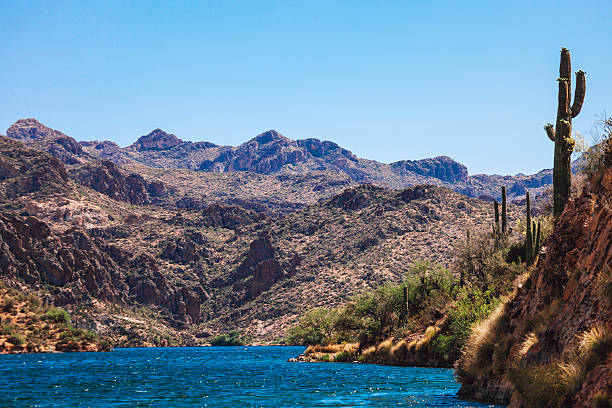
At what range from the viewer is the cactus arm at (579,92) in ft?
92.2

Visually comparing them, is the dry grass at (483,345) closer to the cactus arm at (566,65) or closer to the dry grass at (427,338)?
the cactus arm at (566,65)

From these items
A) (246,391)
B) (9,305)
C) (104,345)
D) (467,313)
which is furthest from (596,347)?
(104,345)

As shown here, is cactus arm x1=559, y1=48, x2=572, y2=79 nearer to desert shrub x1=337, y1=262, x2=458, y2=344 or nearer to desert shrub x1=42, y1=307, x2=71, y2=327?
desert shrub x1=337, y1=262, x2=458, y2=344

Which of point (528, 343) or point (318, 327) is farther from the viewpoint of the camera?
point (318, 327)

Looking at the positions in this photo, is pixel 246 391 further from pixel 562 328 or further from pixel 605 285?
pixel 605 285

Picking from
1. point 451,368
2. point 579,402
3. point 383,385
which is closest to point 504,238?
point 451,368

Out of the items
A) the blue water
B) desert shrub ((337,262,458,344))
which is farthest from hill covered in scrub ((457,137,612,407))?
desert shrub ((337,262,458,344))

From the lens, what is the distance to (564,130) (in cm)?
2762

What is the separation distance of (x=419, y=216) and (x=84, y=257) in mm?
104961

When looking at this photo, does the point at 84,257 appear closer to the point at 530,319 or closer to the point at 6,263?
the point at 6,263

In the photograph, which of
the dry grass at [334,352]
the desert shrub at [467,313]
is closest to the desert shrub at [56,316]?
the dry grass at [334,352]

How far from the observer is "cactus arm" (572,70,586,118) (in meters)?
28.1

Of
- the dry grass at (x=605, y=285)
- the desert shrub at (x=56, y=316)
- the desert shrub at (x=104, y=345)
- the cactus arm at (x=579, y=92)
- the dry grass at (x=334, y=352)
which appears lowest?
the desert shrub at (x=104, y=345)

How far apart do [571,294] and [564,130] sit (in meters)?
11.3
